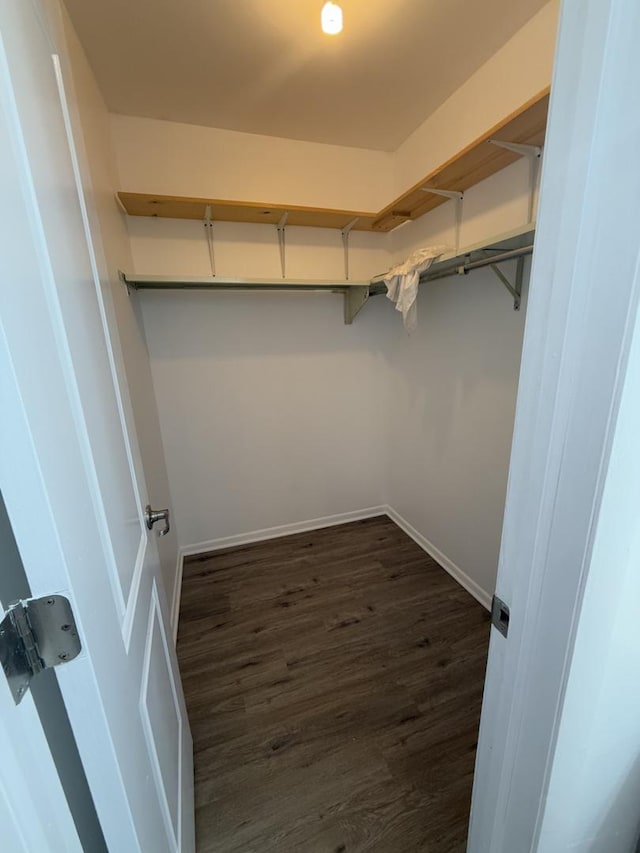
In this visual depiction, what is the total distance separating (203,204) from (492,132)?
53.4 inches

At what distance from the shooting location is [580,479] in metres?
0.47

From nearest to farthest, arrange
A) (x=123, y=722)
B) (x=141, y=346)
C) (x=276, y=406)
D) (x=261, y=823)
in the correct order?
(x=123, y=722) < (x=261, y=823) < (x=141, y=346) < (x=276, y=406)

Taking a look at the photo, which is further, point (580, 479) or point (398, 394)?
point (398, 394)

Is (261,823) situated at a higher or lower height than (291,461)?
lower

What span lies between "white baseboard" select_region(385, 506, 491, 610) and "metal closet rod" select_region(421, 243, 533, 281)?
67.7 inches

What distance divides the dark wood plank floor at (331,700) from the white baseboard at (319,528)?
6 cm

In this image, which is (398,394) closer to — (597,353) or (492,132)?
(492,132)

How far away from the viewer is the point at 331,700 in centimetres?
150

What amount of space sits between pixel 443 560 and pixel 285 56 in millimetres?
2787

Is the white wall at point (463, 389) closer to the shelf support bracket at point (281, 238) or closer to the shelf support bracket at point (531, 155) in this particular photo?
the shelf support bracket at point (531, 155)

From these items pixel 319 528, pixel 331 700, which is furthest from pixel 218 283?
pixel 331 700

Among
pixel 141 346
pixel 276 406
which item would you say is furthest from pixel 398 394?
pixel 141 346

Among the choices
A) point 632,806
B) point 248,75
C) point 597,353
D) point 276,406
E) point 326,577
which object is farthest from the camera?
point 276,406

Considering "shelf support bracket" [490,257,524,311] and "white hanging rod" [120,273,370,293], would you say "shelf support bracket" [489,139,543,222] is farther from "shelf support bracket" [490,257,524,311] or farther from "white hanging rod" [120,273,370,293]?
"white hanging rod" [120,273,370,293]
